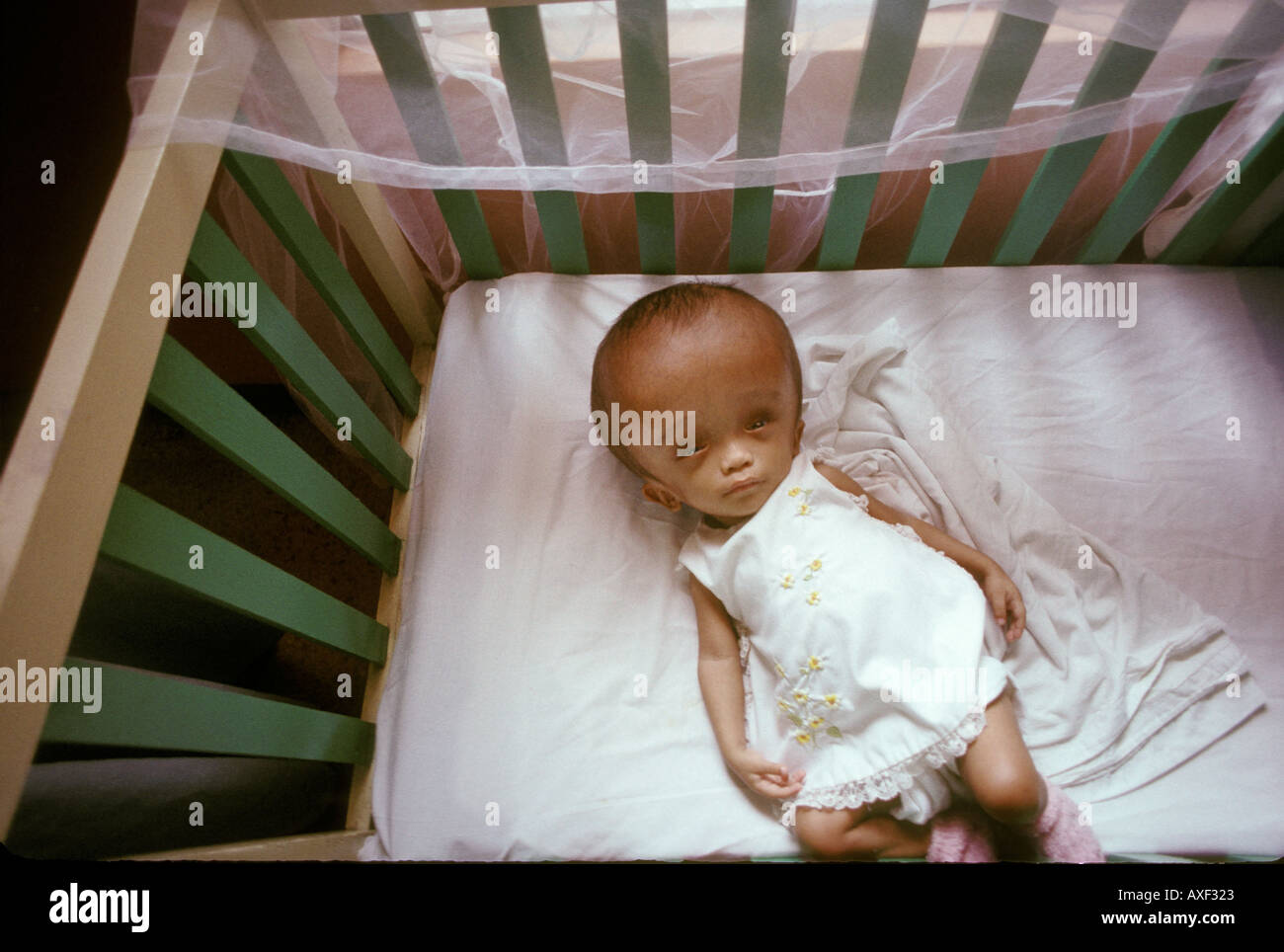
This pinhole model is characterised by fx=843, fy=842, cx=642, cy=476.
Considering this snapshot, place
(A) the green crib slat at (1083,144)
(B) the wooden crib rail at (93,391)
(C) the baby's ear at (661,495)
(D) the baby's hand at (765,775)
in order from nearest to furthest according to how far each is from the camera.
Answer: (B) the wooden crib rail at (93,391)
(A) the green crib slat at (1083,144)
(D) the baby's hand at (765,775)
(C) the baby's ear at (661,495)

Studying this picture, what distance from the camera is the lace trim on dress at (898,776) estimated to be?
0.91 metres

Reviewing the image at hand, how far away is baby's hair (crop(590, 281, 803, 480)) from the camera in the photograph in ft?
3.26

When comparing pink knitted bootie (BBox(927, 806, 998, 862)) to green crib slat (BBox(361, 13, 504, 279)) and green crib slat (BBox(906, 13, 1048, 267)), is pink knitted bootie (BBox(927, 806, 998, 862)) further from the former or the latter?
green crib slat (BBox(361, 13, 504, 279))

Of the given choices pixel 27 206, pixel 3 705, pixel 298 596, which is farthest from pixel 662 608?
pixel 27 206

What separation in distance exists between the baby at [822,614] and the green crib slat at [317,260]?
0.35 meters

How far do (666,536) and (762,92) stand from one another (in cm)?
56

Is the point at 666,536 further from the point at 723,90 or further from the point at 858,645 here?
the point at 723,90

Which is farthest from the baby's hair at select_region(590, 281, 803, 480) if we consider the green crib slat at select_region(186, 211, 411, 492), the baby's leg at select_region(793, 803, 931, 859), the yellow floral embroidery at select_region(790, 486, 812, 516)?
the baby's leg at select_region(793, 803, 931, 859)

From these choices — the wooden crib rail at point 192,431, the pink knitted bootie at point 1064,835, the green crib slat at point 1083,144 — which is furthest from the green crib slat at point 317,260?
the pink knitted bootie at point 1064,835

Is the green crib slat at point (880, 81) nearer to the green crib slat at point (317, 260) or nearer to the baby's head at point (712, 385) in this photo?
the baby's head at point (712, 385)

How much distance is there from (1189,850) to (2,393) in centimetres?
195

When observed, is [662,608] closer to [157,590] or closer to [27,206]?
[157,590]

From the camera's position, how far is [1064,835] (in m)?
0.92
